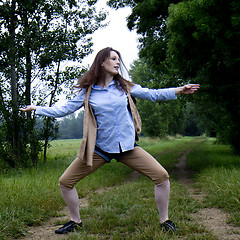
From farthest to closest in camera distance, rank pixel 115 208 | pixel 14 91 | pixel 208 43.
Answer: pixel 14 91, pixel 208 43, pixel 115 208

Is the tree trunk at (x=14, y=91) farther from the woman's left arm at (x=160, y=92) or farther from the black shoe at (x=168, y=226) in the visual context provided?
the black shoe at (x=168, y=226)

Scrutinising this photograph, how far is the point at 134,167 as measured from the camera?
397cm

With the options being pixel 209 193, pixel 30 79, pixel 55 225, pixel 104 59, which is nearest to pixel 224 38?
pixel 209 193

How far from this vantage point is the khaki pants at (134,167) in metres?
3.87

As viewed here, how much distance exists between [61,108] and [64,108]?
0.04 m

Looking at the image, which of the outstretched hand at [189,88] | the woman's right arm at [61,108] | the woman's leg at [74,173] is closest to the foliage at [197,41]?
the outstretched hand at [189,88]

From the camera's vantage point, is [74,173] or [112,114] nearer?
[112,114]

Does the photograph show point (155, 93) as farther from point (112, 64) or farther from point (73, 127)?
point (73, 127)

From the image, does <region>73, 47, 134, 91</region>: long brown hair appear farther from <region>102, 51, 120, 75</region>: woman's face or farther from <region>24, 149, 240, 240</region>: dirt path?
<region>24, 149, 240, 240</region>: dirt path

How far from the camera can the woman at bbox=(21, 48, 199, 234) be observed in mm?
3863

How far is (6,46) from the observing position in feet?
29.3

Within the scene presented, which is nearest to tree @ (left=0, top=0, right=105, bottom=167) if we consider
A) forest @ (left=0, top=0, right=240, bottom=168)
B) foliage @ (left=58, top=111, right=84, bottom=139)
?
forest @ (left=0, top=0, right=240, bottom=168)

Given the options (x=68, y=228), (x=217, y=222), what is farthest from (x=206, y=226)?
(x=68, y=228)

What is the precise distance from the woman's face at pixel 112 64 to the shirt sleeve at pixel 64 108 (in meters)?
0.45
